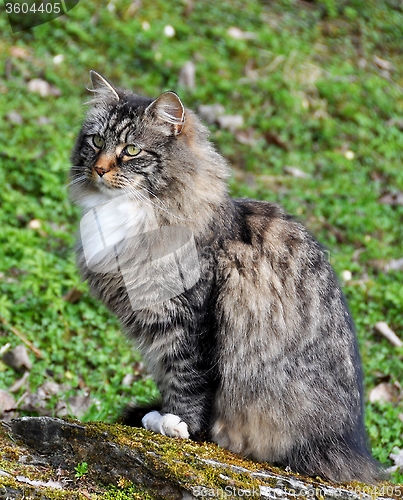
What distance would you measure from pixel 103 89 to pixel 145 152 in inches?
18.8

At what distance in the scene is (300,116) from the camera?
6512 millimetres

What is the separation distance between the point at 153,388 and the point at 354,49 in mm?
5422

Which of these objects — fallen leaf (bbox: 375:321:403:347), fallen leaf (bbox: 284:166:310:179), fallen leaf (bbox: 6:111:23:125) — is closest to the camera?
fallen leaf (bbox: 375:321:403:347)

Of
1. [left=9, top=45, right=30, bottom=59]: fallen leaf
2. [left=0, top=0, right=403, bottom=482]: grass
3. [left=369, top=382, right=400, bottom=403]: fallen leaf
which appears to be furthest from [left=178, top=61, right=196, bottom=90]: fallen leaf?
[left=369, top=382, right=400, bottom=403]: fallen leaf

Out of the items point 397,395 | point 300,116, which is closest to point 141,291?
point 397,395

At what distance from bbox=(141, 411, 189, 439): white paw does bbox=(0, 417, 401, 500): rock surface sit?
203 millimetres

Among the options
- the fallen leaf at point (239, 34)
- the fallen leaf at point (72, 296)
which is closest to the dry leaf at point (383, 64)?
the fallen leaf at point (239, 34)

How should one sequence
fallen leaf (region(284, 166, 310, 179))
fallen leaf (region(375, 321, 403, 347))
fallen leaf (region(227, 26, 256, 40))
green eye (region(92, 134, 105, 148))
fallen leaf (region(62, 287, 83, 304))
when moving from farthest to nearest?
fallen leaf (region(227, 26, 256, 40)) → fallen leaf (region(284, 166, 310, 179)) → fallen leaf (region(375, 321, 403, 347)) → fallen leaf (region(62, 287, 83, 304)) → green eye (region(92, 134, 105, 148))

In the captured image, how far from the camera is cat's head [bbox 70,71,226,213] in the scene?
296cm

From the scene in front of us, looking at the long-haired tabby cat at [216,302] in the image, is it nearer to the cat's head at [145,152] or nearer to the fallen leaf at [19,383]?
the cat's head at [145,152]

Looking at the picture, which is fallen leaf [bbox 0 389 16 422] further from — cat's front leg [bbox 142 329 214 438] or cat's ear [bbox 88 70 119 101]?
cat's ear [bbox 88 70 119 101]

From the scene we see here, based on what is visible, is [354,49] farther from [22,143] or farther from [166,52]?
[22,143]

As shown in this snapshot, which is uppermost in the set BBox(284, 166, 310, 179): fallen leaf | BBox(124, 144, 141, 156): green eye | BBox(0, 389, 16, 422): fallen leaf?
BBox(124, 144, 141, 156): green eye

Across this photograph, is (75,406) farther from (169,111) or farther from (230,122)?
(230,122)
